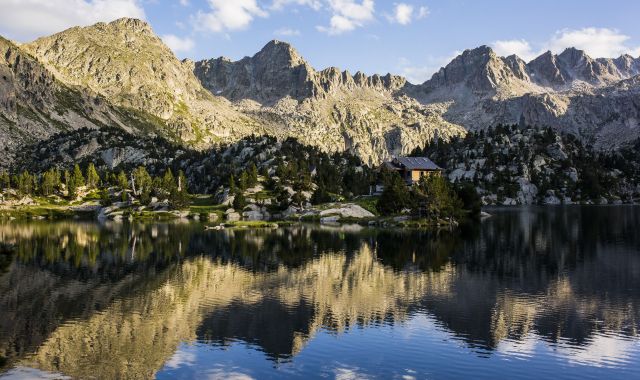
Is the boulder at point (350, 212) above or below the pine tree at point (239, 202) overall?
below

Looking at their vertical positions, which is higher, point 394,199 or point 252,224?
point 394,199

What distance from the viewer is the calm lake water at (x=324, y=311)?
4066 centimetres

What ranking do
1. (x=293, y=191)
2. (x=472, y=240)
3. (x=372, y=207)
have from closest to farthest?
1. (x=472, y=240)
2. (x=372, y=207)
3. (x=293, y=191)

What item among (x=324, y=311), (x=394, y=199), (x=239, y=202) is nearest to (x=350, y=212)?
(x=394, y=199)

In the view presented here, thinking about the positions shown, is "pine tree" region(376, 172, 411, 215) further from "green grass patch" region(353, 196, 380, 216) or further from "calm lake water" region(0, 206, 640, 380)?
"calm lake water" region(0, 206, 640, 380)

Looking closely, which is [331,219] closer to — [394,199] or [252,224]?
[394,199]

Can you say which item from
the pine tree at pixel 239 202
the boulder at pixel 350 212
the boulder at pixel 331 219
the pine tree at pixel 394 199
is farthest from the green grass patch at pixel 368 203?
the pine tree at pixel 239 202

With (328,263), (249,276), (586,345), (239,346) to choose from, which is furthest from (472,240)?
(239,346)

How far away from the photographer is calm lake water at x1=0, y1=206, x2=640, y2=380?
4066 cm

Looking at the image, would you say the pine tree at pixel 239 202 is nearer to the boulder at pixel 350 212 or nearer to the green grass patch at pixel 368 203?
the boulder at pixel 350 212

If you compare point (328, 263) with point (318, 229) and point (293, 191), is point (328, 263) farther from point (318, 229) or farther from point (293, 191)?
point (293, 191)

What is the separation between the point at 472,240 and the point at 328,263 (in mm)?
41188

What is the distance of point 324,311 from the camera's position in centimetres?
5650

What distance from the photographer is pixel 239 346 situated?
45062 millimetres
